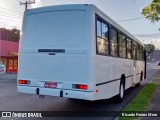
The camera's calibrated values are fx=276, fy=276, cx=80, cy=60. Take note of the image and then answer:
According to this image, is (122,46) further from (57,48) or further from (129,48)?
(57,48)

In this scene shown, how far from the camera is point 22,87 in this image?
8.93 m

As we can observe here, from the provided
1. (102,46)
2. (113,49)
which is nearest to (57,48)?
(102,46)

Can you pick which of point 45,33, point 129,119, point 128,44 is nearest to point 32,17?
point 45,33

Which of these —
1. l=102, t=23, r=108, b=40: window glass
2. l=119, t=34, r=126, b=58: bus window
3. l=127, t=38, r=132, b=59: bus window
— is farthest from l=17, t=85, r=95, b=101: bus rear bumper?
l=127, t=38, r=132, b=59: bus window

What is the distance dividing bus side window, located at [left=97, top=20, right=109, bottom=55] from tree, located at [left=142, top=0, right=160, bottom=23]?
881cm

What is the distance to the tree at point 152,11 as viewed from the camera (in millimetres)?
17311

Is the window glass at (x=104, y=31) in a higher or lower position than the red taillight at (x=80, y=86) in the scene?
higher

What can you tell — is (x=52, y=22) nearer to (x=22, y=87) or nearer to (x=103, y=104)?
(x=22, y=87)

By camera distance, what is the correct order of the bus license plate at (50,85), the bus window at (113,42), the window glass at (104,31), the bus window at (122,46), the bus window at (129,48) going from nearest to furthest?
the bus license plate at (50,85)
the window glass at (104,31)
the bus window at (113,42)
the bus window at (122,46)
the bus window at (129,48)

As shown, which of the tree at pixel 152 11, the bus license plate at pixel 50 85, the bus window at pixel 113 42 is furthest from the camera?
the tree at pixel 152 11

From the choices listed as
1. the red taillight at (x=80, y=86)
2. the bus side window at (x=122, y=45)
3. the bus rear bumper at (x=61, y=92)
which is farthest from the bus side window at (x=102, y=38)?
the bus side window at (x=122, y=45)

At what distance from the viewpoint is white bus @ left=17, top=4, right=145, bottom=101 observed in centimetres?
799

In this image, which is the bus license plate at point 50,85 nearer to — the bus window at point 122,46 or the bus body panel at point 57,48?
the bus body panel at point 57,48

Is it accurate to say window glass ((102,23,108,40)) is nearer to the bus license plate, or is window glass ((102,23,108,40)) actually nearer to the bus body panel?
the bus body panel
